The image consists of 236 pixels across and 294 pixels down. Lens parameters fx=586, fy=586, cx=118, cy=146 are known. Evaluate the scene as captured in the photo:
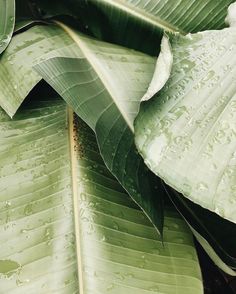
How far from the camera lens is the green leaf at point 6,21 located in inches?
39.8

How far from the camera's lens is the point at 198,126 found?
0.79 m

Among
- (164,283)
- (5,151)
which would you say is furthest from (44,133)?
(164,283)

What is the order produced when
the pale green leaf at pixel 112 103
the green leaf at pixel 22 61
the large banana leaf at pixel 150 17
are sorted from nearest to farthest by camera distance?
the pale green leaf at pixel 112 103
the green leaf at pixel 22 61
the large banana leaf at pixel 150 17

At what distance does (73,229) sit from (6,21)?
423 millimetres

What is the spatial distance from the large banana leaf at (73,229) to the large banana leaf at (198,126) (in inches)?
6.2

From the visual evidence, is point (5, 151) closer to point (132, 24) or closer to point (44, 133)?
point (44, 133)

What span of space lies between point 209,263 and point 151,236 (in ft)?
0.90

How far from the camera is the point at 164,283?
0.84m

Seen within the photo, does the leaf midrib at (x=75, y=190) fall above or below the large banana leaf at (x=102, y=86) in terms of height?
below

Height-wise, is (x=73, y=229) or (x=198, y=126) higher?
(x=198, y=126)

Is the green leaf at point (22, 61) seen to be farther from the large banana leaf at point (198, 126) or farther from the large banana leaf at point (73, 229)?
the large banana leaf at point (198, 126)

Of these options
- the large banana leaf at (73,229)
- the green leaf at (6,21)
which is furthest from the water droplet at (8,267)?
the green leaf at (6,21)

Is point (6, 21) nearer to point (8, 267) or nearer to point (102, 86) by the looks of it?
point (102, 86)

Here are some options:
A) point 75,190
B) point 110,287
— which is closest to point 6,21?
point 75,190
